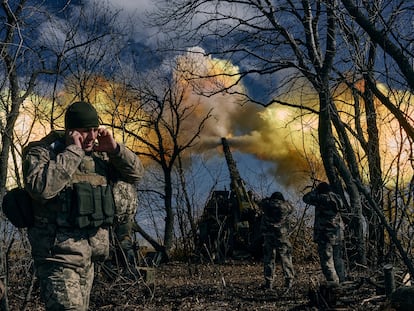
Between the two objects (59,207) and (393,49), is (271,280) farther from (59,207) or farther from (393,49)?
(59,207)

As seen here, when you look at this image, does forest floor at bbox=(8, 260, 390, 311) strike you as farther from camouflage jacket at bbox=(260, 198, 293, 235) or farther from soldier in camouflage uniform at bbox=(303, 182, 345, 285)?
camouflage jacket at bbox=(260, 198, 293, 235)

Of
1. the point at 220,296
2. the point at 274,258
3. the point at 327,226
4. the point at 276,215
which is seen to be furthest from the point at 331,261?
the point at 220,296

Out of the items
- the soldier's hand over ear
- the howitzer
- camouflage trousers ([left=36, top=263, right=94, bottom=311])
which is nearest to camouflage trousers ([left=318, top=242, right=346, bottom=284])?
camouflage trousers ([left=36, top=263, right=94, bottom=311])

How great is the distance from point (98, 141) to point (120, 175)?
357mm

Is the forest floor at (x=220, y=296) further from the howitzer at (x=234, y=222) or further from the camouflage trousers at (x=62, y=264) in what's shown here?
the howitzer at (x=234, y=222)

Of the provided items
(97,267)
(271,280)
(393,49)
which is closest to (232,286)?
(271,280)

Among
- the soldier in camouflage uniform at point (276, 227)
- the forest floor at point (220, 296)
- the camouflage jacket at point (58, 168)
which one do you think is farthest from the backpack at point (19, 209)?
the soldier in camouflage uniform at point (276, 227)

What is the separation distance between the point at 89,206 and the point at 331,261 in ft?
19.2

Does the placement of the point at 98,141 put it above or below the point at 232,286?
above

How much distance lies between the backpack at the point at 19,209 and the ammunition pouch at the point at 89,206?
30cm

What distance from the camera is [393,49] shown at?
219 inches

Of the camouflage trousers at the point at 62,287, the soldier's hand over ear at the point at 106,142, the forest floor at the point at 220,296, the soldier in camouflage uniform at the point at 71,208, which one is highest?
the soldier's hand over ear at the point at 106,142

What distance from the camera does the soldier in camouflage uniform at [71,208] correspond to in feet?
12.5

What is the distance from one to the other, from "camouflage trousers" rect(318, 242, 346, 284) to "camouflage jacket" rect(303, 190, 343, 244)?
0.13 meters
